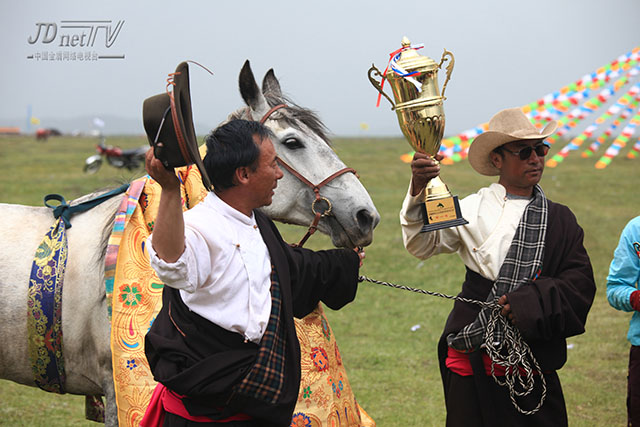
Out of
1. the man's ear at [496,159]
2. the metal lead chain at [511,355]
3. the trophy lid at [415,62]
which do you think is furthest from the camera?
the man's ear at [496,159]

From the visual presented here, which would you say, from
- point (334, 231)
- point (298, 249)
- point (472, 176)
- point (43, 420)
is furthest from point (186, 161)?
point (472, 176)

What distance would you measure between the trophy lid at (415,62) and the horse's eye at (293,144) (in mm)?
623

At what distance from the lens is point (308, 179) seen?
3.07 m

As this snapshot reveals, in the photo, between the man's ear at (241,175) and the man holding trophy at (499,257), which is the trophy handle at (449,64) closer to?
the man holding trophy at (499,257)

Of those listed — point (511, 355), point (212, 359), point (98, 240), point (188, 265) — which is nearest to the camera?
point (188, 265)

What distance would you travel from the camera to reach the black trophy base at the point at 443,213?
2.90 meters

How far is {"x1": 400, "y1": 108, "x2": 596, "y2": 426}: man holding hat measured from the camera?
2.92 meters

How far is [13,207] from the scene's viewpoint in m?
3.45

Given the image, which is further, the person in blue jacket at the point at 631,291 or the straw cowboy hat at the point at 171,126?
the person in blue jacket at the point at 631,291

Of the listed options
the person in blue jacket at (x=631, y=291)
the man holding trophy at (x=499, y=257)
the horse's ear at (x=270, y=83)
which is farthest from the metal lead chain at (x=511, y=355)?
the horse's ear at (x=270, y=83)

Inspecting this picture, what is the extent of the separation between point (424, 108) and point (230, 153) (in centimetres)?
106

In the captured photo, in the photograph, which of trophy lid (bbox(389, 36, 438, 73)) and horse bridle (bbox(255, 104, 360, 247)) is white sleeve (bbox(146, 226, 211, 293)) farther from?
trophy lid (bbox(389, 36, 438, 73))

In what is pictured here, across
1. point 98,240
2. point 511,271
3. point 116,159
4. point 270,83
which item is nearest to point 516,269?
point 511,271

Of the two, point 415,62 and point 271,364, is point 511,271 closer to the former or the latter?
point 415,62
